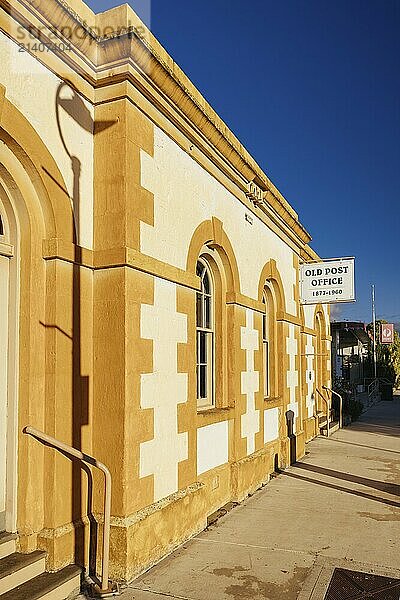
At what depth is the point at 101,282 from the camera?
18.7 ft

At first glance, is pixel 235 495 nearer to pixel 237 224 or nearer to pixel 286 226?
pixel 237 224

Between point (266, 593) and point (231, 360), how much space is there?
386 centimetres

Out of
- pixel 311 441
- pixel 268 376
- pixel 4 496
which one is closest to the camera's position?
pixel 4 496

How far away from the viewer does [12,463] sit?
493cm

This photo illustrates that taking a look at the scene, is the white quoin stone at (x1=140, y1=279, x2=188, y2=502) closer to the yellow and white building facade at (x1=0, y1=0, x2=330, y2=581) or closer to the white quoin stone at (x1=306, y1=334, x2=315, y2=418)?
the yellow and white building facade at (x1=0, y1=0, x2=330, y2=581)

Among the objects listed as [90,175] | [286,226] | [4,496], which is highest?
[286,226]

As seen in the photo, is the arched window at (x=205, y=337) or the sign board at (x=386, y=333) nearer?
the arched window at (x=205, y=337)

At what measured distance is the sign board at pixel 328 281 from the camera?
12227mm

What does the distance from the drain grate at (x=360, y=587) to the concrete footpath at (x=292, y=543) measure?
101mm

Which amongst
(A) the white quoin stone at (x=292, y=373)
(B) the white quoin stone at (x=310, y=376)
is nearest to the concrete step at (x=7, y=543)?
(A) the white quoin stone at (x=292, y=373)

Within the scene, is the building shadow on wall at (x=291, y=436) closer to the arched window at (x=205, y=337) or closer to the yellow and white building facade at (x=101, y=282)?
the arched window at (x=205, y=337)

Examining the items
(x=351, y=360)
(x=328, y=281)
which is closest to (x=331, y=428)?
(x=328, y=281)

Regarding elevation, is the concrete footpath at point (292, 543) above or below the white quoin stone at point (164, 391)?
below

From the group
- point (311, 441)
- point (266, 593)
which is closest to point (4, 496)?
point (266, 593)
